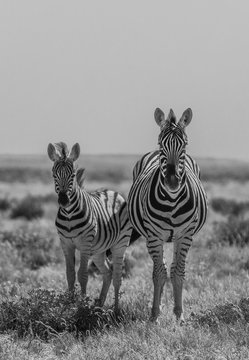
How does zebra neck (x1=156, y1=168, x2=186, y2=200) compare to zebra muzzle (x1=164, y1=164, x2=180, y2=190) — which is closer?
zebra muzzle (x1=164, y1=164, x2=180, y2=190)

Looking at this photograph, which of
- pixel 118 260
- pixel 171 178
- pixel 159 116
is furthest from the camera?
pixel 118 260

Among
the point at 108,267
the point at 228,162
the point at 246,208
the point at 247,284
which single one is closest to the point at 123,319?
the point at 108,267

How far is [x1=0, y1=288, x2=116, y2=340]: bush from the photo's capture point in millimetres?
7953

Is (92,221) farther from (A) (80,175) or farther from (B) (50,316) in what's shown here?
(B) (50,316)

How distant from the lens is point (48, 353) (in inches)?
283

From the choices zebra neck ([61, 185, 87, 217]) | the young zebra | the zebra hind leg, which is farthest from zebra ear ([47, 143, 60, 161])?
the zebra hind leg

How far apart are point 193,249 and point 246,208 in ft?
41.5

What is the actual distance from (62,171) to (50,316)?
1.79 m

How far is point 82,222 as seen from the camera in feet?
29.8

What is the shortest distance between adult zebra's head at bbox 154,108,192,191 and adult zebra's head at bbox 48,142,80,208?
1.23 meters

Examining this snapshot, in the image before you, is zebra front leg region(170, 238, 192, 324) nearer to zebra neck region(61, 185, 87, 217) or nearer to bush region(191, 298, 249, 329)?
bush region(191, 298, 249, 329)

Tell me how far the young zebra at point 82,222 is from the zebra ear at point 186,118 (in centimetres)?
144

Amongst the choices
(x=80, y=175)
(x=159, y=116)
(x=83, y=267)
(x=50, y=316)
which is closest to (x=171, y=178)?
(x=159, y=116)

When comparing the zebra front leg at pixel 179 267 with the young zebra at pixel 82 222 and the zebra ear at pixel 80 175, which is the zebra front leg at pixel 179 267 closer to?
the young zebra at pixel 82 222
